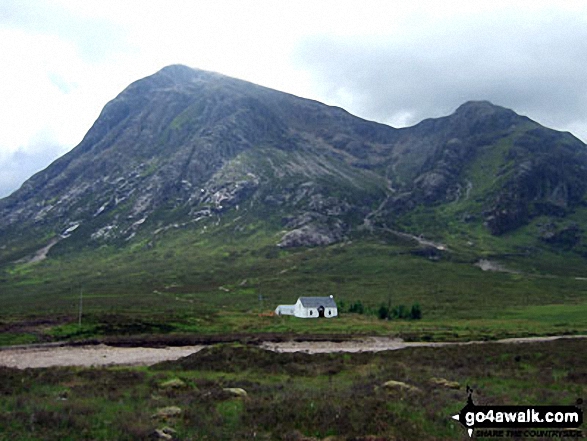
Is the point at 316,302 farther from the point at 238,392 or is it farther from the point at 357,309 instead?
the point at 238,392

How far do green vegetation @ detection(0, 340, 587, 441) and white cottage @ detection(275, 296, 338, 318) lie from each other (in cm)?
7245

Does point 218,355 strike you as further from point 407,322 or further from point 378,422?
point 407,322

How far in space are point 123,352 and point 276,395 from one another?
45888 millimetres

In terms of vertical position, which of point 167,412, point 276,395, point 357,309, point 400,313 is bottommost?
point 400,313

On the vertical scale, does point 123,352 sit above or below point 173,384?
below

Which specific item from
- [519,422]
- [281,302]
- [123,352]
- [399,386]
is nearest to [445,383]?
[399,386]

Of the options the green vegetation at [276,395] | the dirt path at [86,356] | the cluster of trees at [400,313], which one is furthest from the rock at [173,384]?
the cluster of trees at [400,313]

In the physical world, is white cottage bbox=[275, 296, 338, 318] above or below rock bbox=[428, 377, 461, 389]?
below

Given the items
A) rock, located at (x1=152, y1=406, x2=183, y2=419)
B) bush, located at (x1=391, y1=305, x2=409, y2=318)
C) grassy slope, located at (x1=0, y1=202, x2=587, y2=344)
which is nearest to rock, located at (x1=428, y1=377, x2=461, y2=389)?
rock, located at (x1=152, y1=406, x2=183, y2=419)

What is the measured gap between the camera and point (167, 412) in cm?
2566

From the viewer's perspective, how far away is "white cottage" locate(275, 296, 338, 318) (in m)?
125

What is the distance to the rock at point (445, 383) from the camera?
34.5 m

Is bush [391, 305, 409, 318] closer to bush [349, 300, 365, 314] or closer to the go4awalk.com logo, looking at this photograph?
bush [349, 300, 365, 314]

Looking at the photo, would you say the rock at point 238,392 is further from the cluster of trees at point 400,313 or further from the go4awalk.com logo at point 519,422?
the cluster of trees at point 400,313
